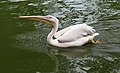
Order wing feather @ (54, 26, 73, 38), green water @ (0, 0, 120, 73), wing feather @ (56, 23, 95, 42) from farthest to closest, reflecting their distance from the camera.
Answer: wing feather @ (54, 26, 73, 38) → wing feather @ (56, 23, 95, 42) → green water @ (0, 0, 120, 73)

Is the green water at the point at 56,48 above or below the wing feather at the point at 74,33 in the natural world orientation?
below

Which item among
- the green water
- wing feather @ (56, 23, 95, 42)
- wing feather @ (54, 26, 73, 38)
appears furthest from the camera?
wing feather @ (54, 26, 73, 38)

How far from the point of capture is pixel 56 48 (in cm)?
758

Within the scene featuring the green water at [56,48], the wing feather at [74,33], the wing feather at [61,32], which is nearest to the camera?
the green water at [56,48]

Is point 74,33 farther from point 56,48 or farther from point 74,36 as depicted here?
point 56,48

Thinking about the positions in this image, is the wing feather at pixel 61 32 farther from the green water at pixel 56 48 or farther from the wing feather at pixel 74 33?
the green water at pixel 56 48

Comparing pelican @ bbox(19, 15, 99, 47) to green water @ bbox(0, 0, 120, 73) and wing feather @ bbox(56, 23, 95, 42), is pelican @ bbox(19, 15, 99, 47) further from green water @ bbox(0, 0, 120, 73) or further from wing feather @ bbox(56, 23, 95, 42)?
green water @ bbox(0, 0, 120, 73)

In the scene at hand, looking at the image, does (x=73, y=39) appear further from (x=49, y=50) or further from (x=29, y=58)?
(x=29, y=58)

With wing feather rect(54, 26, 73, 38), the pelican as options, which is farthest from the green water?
wing feather rect(54, 26, 73, 38)

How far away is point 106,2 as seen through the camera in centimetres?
1104

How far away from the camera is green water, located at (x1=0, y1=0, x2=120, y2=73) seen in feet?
21.3

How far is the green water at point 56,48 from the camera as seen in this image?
6.48m

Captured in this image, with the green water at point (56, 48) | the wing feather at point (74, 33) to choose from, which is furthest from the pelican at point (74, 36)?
the green water at point (56, 48)

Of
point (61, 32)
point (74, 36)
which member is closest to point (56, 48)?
point (61, 32)
